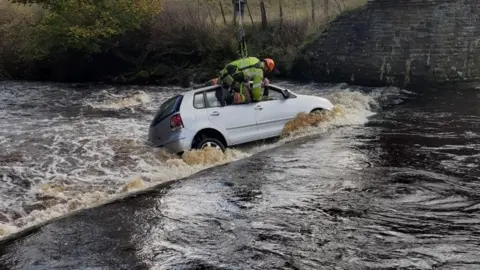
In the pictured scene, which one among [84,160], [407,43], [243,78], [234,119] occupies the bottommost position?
[84,160]

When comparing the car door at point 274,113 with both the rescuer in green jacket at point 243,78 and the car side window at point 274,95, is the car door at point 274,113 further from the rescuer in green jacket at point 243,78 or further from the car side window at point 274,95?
the rescuer in green jacket at point 243,78

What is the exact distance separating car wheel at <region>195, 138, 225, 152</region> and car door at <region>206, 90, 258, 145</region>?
0.24m

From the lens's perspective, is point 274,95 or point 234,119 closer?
point 234,119

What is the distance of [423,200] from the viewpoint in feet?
25.0

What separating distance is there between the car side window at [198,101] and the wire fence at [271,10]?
14.2 meters

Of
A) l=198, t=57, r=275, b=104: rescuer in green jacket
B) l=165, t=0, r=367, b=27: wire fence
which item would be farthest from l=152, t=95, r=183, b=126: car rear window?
l=165, t=0, r=367, b=27: wire fence

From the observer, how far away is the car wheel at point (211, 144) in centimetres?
1118

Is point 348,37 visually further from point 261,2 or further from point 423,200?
point 423,200

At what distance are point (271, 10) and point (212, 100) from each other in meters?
18.3

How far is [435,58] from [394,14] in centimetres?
213

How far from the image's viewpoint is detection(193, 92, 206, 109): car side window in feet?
37.3

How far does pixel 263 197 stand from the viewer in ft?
27.0

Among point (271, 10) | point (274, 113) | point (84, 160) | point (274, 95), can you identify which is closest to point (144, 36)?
point (271, 10)

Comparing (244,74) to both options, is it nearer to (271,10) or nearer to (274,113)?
(274,113)
